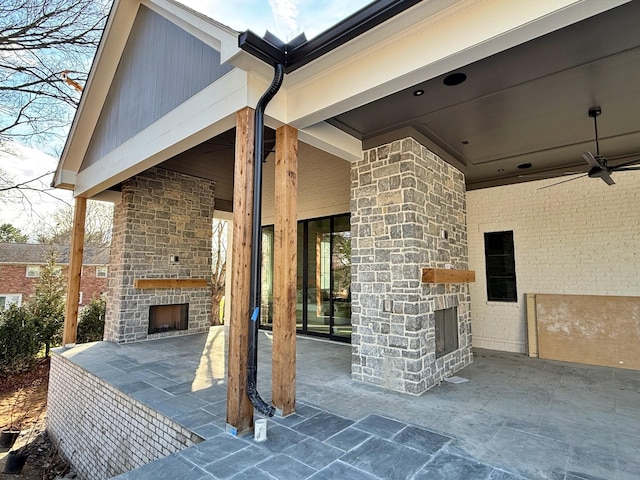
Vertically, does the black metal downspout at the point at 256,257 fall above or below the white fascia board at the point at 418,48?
below

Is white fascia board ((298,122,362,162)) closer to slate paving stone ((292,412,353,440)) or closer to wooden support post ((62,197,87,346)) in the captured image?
slate paving stone ((292,412,353,440))

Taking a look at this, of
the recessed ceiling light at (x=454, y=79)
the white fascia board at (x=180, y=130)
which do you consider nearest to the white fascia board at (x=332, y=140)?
the white fascia board at (x=180, y=130)

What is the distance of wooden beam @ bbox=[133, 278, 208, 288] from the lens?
22.5 ft

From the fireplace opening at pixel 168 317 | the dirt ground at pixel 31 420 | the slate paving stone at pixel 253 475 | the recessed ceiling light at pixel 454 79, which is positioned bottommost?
the dirt ground at pixel 31 420

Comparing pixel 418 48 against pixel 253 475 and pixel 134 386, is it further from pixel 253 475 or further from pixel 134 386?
pixel 134 386

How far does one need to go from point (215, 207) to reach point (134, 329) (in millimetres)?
3719

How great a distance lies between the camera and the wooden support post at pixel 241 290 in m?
2.89

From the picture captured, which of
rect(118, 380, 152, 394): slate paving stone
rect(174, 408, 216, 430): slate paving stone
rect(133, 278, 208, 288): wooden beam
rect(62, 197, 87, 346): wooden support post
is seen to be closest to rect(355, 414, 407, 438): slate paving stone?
rect(174, 408, 216, 430): slate paving stone

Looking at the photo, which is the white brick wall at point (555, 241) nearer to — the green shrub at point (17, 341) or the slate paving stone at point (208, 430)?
the slate paving stone at point (208, 430)

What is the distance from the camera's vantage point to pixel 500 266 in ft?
21.8

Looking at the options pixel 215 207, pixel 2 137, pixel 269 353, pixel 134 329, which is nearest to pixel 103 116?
pixel 215 207

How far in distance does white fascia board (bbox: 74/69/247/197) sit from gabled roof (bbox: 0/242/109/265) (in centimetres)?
Answer: 1303

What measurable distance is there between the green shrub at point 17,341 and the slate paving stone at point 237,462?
9.28m

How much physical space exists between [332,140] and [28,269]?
60.3 ft
